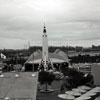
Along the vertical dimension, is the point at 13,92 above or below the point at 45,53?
below

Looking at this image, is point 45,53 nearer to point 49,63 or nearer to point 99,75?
point 49,63

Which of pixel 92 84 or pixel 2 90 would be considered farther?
pixel 92 84

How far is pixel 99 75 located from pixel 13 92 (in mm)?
20337

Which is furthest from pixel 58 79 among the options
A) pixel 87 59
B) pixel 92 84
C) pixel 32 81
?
pixel 87 59

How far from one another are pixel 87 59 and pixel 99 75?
9650 centimetres

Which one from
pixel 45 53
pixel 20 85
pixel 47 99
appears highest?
pixel 45 53

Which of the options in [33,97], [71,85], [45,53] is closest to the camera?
[33,97]

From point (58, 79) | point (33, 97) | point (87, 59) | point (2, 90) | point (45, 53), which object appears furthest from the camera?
point (87, 59)

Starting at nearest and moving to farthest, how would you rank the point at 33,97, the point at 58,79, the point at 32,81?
the point at 33,97
the point at 32,81
the point at 58,79

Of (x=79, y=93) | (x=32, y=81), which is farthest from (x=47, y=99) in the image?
(x=32, y=81)

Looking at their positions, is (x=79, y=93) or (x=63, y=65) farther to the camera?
(x=63, y=65)

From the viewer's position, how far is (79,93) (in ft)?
113

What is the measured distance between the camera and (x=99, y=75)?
4422 centimetres

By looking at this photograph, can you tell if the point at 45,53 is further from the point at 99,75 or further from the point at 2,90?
the point at 2,90
